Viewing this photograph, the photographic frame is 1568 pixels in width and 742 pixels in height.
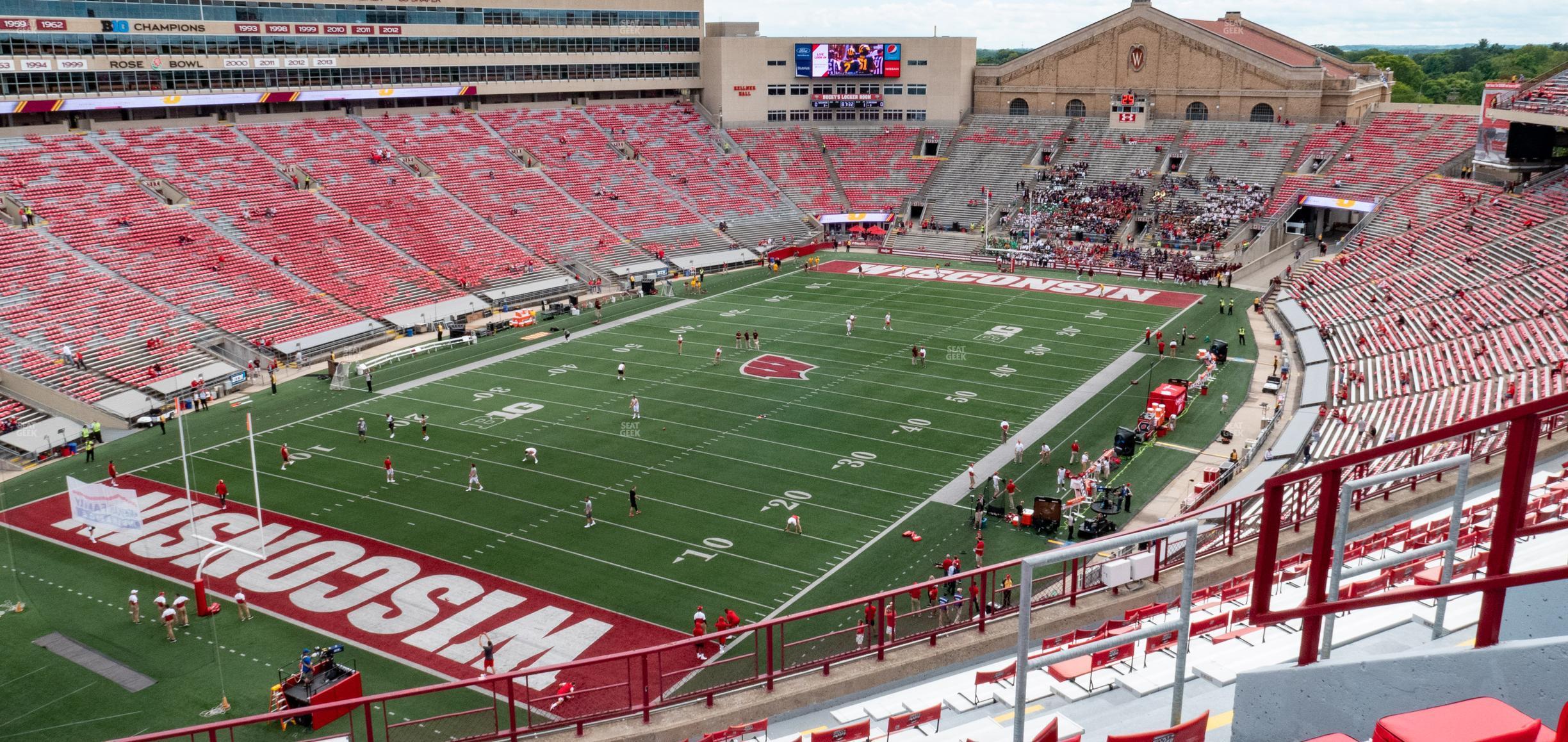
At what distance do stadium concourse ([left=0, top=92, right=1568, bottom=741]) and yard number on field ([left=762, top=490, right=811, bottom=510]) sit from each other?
15 cm

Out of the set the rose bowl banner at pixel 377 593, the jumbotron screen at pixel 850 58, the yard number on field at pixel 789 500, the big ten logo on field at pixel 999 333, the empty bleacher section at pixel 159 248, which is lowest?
the rose bowl banner at pixel 377 593

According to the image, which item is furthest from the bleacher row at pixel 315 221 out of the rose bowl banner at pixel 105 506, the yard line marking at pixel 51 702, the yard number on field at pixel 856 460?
the yard number on field at pixel 856 460

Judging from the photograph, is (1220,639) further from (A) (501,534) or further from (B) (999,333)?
(B) (999,333)

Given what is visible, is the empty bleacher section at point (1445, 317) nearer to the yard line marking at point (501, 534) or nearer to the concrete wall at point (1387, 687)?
the yard line marking at point (501, 534)

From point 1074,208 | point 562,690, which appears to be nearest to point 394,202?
point 1074,208

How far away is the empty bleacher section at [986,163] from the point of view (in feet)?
241

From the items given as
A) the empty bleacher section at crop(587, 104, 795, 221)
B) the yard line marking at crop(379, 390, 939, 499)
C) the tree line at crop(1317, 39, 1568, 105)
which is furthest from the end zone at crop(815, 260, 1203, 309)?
the tree line at crop(1317, 39, 1568, 105)

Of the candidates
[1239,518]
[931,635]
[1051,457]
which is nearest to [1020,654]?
[931,635]

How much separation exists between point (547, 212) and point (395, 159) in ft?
28.7

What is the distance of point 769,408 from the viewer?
3728 centimetres

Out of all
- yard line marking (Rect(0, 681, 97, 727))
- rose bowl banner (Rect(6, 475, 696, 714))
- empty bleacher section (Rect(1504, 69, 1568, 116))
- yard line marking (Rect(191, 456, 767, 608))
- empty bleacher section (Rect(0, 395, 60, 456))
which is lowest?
yard line marking (Rect(0, 681, 97, 727))

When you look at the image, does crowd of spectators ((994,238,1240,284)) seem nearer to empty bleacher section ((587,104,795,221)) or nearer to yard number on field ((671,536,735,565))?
empty bleacher section ((587,104,795,221))

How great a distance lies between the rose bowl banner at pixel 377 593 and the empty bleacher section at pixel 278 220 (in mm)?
21931

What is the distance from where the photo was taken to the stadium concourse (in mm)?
13859
